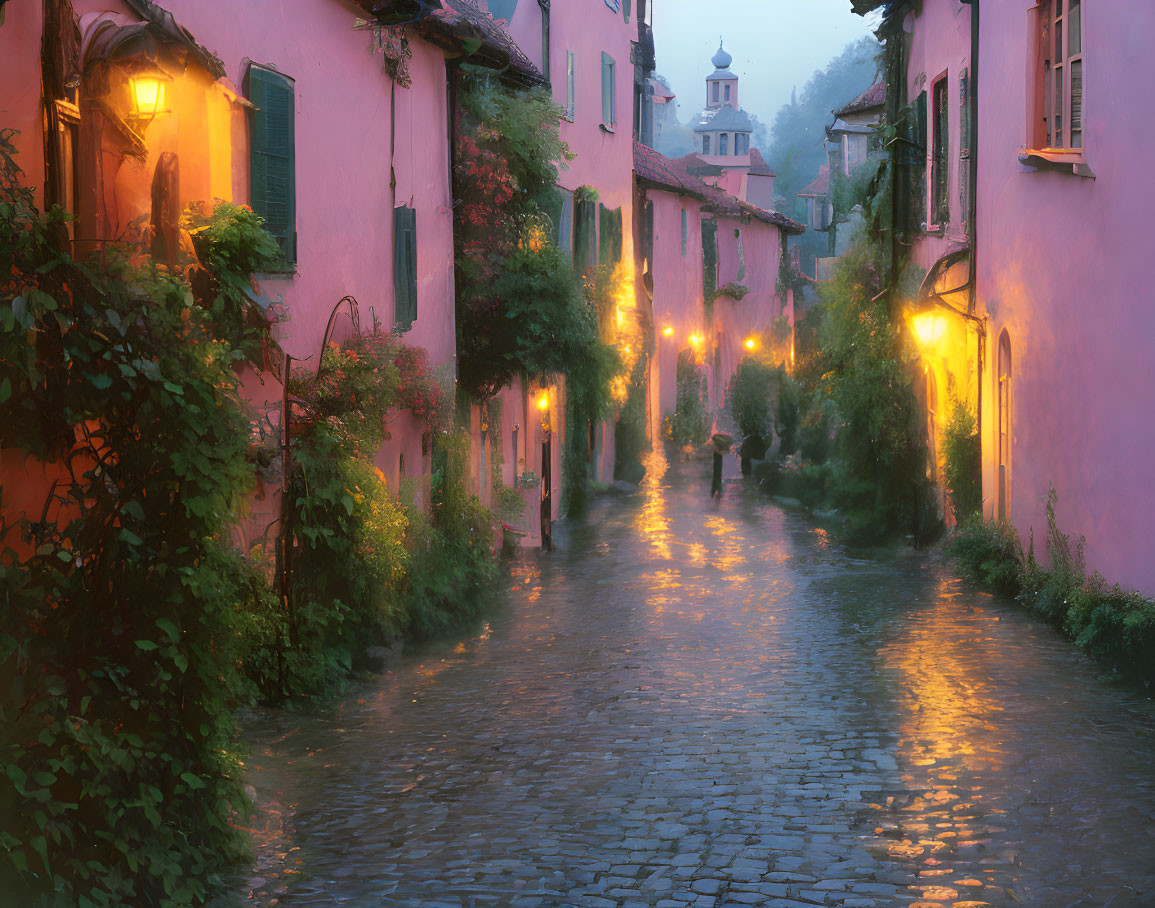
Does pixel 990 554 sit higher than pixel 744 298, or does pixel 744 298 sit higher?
pixel 744 298

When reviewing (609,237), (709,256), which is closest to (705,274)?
(709,256)

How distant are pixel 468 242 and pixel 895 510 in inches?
347

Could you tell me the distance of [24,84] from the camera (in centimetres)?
741

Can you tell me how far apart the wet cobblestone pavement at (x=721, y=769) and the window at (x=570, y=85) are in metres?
11.4

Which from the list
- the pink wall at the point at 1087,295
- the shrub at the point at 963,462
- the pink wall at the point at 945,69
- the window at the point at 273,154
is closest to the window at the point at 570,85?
the pink wall at the point at 945,69

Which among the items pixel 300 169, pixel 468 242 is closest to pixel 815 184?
pixel 468 242

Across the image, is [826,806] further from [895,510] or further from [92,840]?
[895,510]

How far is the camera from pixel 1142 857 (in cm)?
723

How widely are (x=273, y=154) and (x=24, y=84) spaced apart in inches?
164

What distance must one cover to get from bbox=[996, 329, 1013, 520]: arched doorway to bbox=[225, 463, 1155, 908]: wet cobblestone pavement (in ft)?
5.10

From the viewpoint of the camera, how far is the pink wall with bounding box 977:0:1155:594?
11.9 metres

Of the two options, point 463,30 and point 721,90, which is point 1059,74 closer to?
point 463,30

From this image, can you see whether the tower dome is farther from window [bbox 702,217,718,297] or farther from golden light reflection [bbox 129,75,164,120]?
golden light reflection [bbox 129,75,164,120]

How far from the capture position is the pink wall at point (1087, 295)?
1186cm
